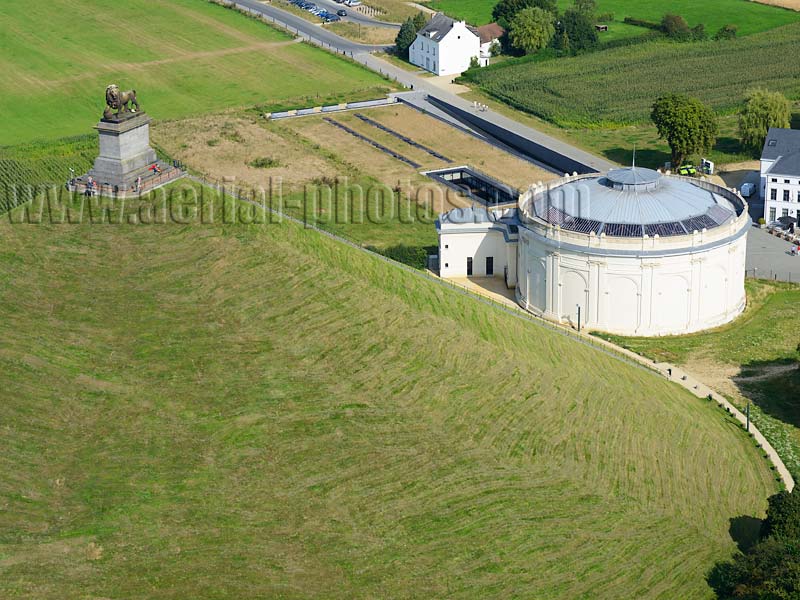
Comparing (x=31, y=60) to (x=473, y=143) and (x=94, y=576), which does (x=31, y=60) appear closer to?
(x=473, y=143)

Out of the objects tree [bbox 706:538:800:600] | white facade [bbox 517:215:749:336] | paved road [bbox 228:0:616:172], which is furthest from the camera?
paved road [bbox 228:0:616:172]

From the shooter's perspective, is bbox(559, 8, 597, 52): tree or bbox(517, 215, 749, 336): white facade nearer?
bbox(517, 215, 749, 336): white facade

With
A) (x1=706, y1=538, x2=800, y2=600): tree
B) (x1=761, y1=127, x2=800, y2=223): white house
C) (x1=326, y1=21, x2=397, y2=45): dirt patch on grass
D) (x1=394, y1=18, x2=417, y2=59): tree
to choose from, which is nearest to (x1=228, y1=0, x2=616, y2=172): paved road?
(x1=326, y1=21, x2=397, y2=45): dirt patch on grass

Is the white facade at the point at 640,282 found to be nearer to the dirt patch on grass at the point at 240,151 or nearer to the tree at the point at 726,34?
the dirt patch on grass at the point at 240,151

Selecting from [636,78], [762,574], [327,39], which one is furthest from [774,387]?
[327,39]

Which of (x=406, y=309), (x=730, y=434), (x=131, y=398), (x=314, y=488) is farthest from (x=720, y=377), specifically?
(x=131, y=398)

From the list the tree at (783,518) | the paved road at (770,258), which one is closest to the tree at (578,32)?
the paved road at (770,258)

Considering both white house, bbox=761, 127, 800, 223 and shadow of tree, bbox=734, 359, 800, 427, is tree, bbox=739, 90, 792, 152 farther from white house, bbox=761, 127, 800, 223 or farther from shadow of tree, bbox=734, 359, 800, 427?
shadow of tree, bbox=734, 359, 800, 427
